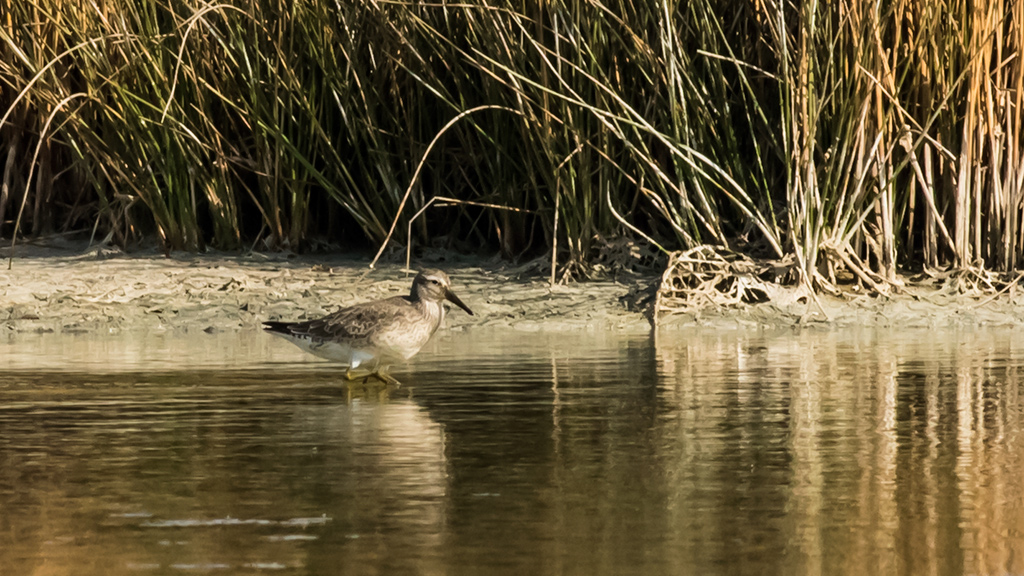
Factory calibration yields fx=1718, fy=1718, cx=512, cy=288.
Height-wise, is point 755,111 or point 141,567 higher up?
point 755,111

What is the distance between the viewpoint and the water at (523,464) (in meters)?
3.38

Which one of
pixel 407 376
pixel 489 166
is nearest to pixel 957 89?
pixel 489 166

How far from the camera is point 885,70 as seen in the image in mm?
8758

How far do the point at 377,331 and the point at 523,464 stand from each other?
2.17 m

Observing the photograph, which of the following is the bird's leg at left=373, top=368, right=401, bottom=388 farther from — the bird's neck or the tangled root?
the tangled root

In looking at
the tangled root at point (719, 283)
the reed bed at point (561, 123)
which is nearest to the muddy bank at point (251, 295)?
the tangled root at point (719, 283)

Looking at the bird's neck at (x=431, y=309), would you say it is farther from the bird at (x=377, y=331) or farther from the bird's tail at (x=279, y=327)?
the bird's tail at (x=279, y=327)

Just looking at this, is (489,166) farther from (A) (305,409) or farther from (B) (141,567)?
Answer: (B) (141,567)

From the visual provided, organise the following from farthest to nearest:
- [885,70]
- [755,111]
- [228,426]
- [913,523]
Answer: [755,111], [885,70], [228,426], [913,523]

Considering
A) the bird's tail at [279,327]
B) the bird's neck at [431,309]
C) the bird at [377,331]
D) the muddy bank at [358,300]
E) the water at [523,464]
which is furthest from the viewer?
the muddy bank at [358,300]

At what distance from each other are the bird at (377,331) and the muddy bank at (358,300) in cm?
178

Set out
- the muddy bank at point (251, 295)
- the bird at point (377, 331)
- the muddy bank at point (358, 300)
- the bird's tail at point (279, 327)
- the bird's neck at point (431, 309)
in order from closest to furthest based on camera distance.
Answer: the bird at point (377, 331) → the bird's neck at point (431, 309) → the bird's tail at point (279, 327) → the muddy bank at point (358, 300) → the muddy bank at point (251, 295)

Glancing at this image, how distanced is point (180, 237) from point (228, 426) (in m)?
5.93

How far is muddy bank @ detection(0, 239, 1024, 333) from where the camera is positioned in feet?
28.5
